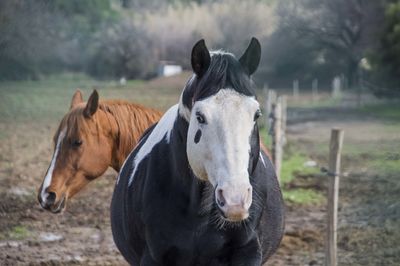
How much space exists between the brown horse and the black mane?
70.1 inches

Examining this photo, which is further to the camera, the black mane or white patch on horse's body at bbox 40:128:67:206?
white patch on horse's body at bbox 40:128:67:206

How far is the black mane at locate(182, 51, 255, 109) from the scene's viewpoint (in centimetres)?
288

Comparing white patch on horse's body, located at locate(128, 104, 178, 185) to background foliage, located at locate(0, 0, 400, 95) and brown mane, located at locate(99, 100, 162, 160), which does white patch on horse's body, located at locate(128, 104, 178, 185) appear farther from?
background foliage, located at locate(0, 0, 400, 95)

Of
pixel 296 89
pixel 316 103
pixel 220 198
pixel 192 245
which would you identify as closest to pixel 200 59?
pixel 220 198

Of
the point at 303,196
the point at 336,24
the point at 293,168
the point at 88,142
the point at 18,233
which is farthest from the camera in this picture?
the point at 336,24

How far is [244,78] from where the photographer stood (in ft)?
9.70

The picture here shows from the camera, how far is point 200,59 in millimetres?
2967

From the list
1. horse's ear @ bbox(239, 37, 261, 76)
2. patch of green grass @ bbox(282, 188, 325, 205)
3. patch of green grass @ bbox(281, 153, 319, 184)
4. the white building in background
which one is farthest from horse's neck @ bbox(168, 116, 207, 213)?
the white building in background

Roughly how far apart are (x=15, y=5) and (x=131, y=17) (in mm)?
34146

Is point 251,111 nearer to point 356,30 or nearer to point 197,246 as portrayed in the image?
point 197,246

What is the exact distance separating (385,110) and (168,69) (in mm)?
15431

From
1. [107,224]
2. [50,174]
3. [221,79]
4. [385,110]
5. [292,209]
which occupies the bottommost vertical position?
[385,110]

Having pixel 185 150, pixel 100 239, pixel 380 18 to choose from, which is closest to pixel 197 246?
pixel 185 150

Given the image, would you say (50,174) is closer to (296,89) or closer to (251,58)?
(251,58)
